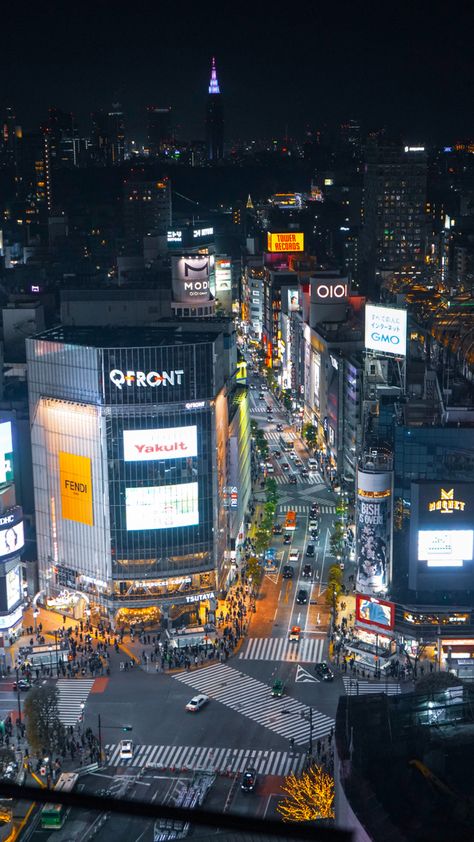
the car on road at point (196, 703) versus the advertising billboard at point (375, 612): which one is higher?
the advertising billboard at point (375, 612)

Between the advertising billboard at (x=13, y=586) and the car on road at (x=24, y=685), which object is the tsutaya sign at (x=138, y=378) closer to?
the advertising billboard at (x=13, y=586)

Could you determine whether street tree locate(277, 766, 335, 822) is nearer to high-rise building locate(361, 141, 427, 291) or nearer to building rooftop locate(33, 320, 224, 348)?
building rooftop locate(33, 320, 224, 348)

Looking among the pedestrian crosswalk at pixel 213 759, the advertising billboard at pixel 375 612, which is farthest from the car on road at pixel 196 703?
the advertising billboard at pixel 375 612

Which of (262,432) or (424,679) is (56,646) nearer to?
(424,679)

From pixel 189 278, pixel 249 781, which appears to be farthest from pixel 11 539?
pixel 189 278

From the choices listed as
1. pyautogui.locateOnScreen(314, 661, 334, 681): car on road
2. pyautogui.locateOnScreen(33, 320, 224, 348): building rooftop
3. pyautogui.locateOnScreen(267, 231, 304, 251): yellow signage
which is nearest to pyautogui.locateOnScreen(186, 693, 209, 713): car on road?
pyautogui.locateOnScreen(314, 661, 334, 681): car on road

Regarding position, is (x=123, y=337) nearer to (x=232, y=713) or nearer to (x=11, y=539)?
(x=11, y=539)
